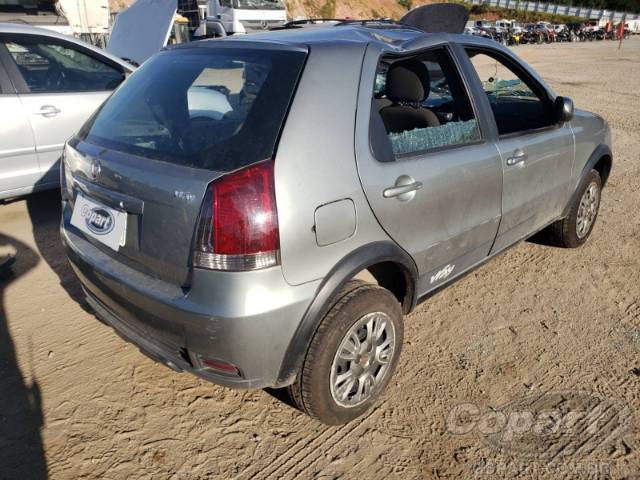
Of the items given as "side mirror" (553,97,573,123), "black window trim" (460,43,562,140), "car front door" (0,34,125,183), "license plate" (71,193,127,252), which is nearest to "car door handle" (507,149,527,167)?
"black window trim" (460,43,562,140)

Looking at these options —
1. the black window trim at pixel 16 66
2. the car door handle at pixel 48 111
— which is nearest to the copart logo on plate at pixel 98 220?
the car door handle at pixel 48 111

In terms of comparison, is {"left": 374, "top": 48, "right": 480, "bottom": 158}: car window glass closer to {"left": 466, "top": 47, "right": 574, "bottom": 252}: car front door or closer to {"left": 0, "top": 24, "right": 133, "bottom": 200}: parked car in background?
{"left": 466, "top": 47, "right": 574, "bottom": 252}: car front door

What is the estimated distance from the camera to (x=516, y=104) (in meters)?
3.84

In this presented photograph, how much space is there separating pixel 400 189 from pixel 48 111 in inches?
144

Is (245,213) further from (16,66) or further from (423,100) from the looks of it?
(16,66)

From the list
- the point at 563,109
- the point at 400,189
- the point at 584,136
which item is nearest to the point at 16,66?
the point at 400,189

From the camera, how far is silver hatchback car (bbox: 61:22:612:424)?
187 cm

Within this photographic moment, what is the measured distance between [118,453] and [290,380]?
2.70 ft

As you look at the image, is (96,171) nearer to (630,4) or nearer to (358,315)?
(358,315)

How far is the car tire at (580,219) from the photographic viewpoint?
3.88 metres

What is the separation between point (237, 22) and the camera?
17.9 meters

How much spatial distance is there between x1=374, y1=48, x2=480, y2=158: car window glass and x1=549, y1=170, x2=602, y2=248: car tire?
4.68 feet

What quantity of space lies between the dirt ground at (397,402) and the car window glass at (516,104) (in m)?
1.11

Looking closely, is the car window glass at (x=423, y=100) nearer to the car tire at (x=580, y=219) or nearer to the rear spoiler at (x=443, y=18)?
the rear spoiler at (x=443, y=18)
